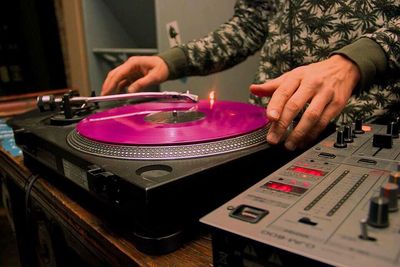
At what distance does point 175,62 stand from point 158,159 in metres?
0.64

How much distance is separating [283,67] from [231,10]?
106cm

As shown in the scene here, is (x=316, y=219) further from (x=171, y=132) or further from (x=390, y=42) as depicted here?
(x=390, y=42)

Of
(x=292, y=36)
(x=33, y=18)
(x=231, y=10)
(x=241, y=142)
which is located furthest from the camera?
(x=33, y=18)

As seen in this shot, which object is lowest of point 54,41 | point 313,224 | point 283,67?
point 313,224

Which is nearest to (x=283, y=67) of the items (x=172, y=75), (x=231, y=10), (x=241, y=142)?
(x=172, y=75)

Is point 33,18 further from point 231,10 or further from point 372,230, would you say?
point 372,230

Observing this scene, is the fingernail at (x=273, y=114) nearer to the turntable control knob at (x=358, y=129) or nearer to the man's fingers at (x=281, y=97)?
the man's fingers at (x=281, y=97)

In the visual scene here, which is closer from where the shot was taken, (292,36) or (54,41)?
(292,36)

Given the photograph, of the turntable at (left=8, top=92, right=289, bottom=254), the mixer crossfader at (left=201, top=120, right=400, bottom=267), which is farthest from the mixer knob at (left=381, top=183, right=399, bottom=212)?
the turntable at (left=8, top=92, right=289, bottom=254)

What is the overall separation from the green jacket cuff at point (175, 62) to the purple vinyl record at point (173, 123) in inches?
9.9

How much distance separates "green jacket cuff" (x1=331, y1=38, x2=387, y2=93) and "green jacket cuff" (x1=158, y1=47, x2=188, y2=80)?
0.54 m

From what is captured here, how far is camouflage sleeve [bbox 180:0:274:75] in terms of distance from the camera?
1198mm

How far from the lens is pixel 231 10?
198 centimetres

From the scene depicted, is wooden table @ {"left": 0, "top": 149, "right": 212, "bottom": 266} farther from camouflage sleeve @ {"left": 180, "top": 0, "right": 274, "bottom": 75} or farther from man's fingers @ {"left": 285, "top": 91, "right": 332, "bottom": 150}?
camouflage sleeve @ {"left": 180, "top": 0, "right": 274, "bottom": 75}
